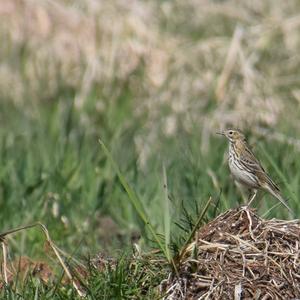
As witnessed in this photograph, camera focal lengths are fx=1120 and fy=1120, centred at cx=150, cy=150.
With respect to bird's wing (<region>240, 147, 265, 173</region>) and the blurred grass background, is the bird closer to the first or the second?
bird's wing (<region>240, 147, 265, 173</region>)

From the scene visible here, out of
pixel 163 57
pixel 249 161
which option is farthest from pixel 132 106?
pixel 249 161

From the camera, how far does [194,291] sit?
5.62 metres

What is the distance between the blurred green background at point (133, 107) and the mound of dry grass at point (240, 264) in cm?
62

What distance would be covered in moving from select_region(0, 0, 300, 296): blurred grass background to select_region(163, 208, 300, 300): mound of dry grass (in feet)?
1.65

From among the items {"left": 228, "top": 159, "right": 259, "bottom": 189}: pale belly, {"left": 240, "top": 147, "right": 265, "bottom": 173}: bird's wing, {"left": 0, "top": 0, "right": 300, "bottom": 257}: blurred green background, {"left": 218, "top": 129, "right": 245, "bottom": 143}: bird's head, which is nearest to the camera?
{"left": 228, "top": 159, "right": 259, "bottom": 189}: pale belly

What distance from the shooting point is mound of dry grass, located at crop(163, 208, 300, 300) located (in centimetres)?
559

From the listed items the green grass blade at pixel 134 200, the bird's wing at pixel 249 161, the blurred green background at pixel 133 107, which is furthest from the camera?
the blurred green background at pixel 133 107

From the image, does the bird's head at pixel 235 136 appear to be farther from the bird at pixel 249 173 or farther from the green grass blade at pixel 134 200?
the green grass blade at pixel 134 200

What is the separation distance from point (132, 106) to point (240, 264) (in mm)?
6034

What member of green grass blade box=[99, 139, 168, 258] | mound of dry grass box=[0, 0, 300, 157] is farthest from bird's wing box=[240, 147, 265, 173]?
mound of dry grass box=[0, 0, 300, 157]

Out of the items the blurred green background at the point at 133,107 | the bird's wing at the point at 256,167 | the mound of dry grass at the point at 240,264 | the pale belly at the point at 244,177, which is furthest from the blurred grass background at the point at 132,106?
the mound of dry grass at the point at 240,264

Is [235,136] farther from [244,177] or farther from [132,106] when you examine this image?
[132,106]

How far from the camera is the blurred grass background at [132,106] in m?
8.23

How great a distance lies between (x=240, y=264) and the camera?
18.6 ft
